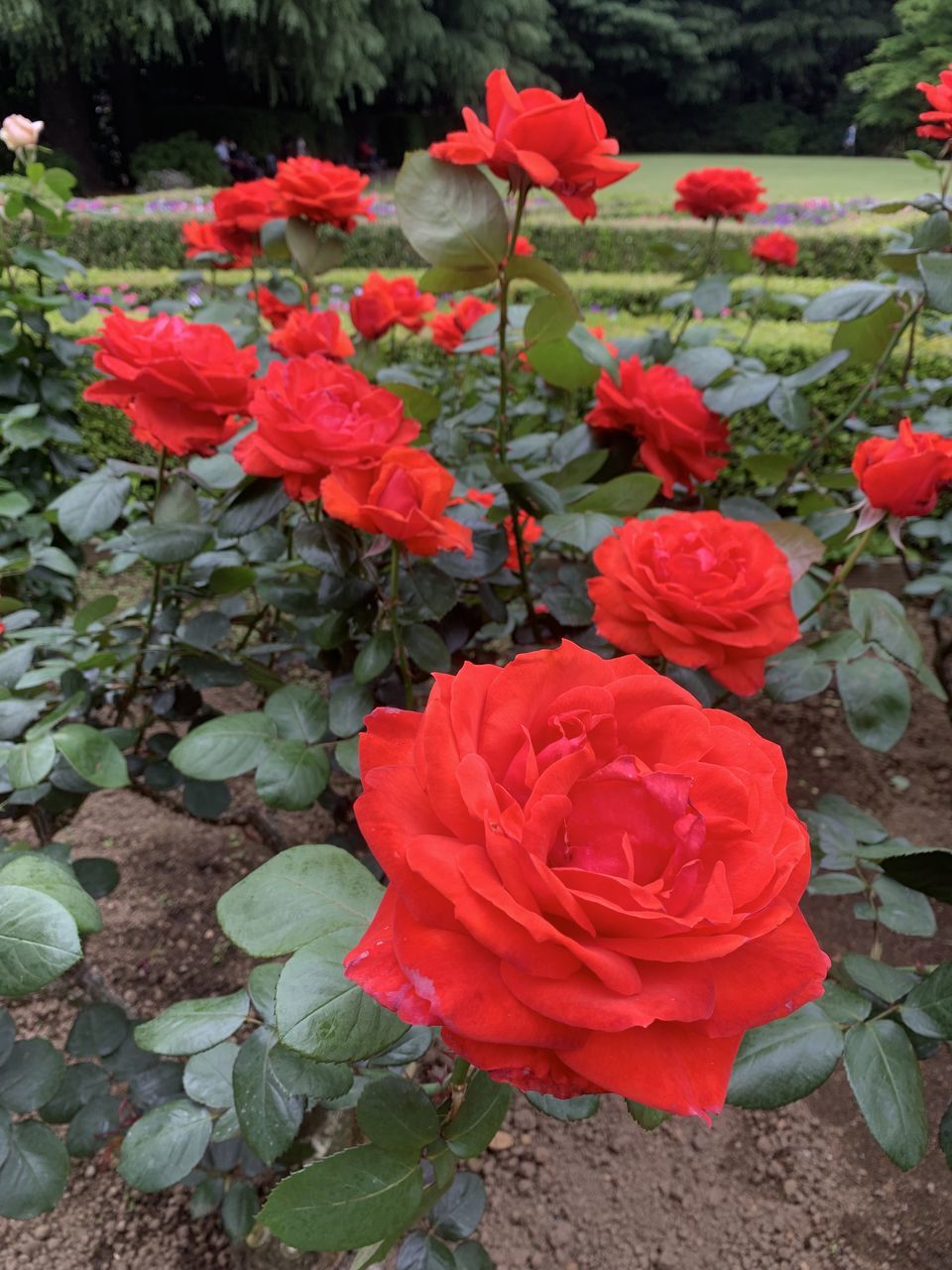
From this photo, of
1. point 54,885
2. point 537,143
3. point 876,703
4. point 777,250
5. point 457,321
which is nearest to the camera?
point 54,885

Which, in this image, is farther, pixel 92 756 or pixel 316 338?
pixel 316 338

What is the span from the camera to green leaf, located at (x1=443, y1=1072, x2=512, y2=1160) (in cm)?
47

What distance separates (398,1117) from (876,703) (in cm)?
71

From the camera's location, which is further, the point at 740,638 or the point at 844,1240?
the point at 844,1240

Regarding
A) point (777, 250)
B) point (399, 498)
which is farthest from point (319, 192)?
point (777, 250)

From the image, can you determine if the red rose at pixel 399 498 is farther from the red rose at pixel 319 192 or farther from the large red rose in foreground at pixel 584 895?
the red rose at pixel 319 192

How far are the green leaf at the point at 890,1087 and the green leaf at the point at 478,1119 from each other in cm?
22

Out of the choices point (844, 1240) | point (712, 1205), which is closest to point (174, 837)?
point (712, 1205)

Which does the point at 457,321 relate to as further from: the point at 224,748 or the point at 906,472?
the point at 224,748

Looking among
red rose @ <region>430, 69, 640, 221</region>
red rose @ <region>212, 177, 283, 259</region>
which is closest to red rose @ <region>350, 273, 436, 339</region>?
red rose @ <region>212, 177, 283, 259</region>

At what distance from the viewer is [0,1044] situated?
643mm

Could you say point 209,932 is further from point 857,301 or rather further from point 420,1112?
point 857,301

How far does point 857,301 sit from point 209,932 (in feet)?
4.55

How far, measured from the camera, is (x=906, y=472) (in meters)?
0.83
